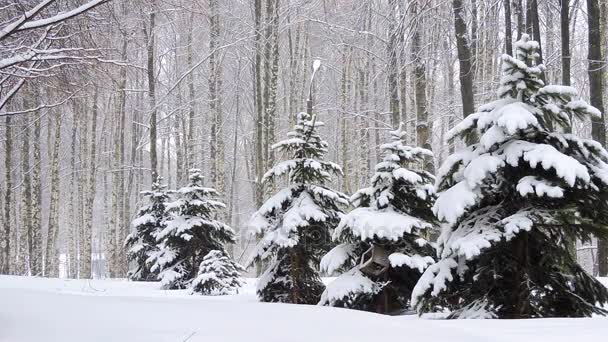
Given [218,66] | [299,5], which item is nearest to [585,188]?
[299,5]

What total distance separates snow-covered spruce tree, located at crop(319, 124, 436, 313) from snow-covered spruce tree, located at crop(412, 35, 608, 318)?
125cm

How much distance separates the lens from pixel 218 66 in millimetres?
22781

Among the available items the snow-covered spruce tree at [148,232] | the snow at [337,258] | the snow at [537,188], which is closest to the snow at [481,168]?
the snow at [537,188]

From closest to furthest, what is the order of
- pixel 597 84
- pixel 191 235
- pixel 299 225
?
1. pixel 299 225
2. pixel 597 84
3. pixel 191 235

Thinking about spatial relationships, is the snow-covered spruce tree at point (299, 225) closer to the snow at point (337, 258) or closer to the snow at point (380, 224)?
the snow at point (337, 258)

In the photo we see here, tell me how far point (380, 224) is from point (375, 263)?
2.23 feet

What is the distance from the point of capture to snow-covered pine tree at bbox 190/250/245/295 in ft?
34.0

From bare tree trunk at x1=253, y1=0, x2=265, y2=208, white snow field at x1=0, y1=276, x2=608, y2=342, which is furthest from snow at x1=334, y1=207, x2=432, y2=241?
bare tree trunk at x1=253, y1=0, x2=265, y2=208

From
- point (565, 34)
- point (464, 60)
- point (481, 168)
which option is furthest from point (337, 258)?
point (565, 34)

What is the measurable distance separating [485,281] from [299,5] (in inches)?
631

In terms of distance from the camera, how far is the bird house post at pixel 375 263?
24.0 ft

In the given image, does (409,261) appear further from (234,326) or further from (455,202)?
(234,326)

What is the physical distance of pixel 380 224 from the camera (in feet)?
23.1

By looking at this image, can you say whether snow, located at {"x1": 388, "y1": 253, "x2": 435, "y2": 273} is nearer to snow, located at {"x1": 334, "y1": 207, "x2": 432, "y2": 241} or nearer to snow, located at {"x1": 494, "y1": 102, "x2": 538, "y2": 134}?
snow, located at {"x1": 334, "y1": 207, "x2": 432, "y2": 241}
